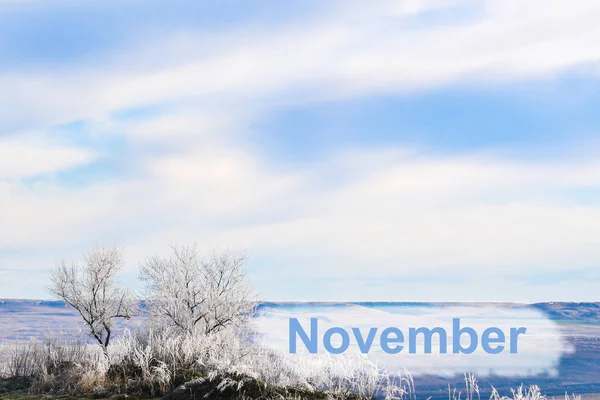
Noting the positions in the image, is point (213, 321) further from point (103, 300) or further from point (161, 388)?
point (161, 388)

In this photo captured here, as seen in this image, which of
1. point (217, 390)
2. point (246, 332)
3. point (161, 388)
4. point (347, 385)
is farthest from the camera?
point (246, 332)

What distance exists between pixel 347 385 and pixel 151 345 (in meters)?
5.69

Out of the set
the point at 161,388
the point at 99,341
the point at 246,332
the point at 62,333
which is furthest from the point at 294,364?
the point at 99,341

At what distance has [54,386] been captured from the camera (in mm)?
15039

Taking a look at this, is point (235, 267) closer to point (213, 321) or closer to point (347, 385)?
point (213, 321)

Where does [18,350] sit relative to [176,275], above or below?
below

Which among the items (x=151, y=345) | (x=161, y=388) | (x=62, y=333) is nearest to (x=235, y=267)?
(x=62, y=333)

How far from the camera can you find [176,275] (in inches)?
1087

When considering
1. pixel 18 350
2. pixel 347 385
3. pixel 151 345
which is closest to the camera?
pixel 347 385

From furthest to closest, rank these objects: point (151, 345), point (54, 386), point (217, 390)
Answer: point (151, 345) → point (54, 386) → point (217, 390)

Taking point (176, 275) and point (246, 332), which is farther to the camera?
point (176, 275)

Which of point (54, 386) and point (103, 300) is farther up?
point (103, 300)

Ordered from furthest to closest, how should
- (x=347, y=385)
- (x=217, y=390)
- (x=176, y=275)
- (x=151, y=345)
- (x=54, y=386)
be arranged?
(x=176, y=275) < (x=151, y=345) < (x=54, y=386) < (x=347, y=385) < (x=217, y=390)

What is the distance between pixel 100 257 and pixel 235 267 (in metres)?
5.01
